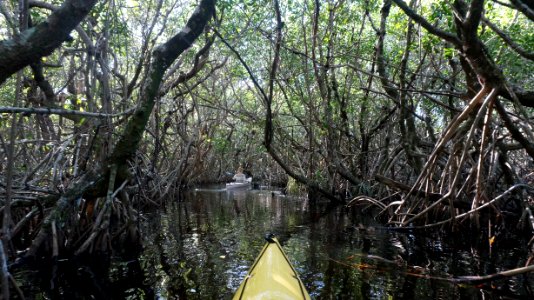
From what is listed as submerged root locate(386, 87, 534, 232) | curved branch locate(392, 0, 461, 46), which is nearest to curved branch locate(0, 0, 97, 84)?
curved branch locate(392, 0, 461, 46)

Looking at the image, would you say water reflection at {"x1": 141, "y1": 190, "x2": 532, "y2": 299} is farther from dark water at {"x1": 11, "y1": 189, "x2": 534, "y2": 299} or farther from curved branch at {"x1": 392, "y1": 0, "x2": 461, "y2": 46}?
curved branch at {"x1": 392, "y1": 0, "x2": 461, "y2": 46}

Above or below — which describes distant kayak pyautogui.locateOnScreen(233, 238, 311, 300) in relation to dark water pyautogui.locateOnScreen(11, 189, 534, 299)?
above

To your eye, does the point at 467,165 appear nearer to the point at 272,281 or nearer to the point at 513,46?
the point at 513,46

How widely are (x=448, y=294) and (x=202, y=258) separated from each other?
3.24 m

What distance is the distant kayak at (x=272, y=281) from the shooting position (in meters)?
3.09

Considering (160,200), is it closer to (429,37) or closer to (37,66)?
(37,66)

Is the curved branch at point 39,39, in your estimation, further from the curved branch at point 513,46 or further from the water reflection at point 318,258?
the curved branch at point 513,46

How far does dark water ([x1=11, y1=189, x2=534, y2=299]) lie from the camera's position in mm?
4316

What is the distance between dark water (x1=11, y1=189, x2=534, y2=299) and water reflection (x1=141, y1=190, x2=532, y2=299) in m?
0.01

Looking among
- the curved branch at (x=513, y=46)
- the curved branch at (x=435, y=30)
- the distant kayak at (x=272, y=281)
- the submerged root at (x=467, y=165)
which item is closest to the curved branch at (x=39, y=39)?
the distant kayak at (x=272, y=281)

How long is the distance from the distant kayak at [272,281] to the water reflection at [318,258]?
2.92ft

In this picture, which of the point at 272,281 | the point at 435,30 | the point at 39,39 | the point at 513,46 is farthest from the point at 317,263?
the point at 39,39

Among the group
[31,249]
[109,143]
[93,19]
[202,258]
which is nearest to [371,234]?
[202,258]

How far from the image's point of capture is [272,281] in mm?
3229
